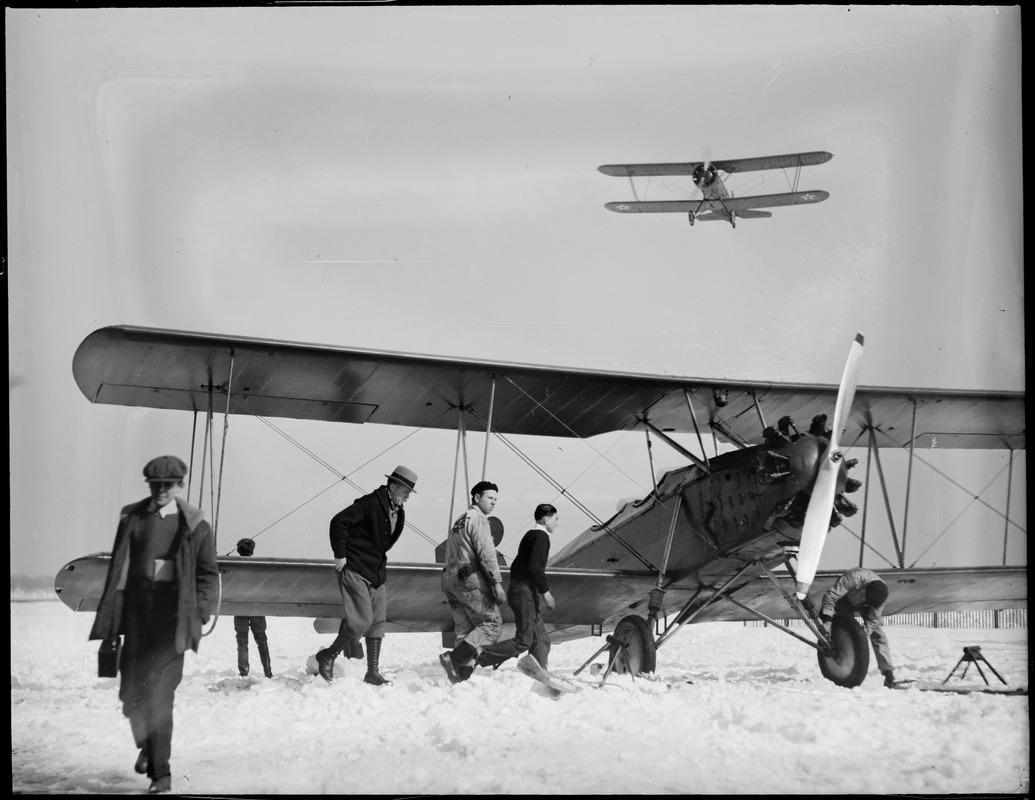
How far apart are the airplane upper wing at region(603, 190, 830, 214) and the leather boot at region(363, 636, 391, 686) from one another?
391cm

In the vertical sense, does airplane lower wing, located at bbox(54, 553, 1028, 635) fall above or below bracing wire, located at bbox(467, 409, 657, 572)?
below

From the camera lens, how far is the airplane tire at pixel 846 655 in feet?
26.6

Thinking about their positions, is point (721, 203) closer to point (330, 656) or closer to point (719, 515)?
point (719, 515)

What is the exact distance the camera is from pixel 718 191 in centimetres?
957

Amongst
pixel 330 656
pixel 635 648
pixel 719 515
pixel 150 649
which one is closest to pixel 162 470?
pixel 150 649

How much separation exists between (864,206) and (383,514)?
442cm

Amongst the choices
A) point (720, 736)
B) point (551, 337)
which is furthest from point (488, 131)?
A: point (720, 736)

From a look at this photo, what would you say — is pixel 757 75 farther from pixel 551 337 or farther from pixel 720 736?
pixel 720 736

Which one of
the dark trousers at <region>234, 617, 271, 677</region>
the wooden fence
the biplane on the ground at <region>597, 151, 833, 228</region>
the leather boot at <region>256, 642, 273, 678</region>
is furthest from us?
the wooden fence

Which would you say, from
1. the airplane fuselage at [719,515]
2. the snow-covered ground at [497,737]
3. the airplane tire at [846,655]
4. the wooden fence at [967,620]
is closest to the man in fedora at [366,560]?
the snow-covered ground at [497,737]

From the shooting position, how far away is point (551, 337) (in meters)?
8.22

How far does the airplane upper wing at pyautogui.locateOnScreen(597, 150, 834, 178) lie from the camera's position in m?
7.90

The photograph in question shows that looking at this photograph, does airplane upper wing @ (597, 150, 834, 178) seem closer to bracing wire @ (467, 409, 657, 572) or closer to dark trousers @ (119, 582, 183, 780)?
bracing wire @ (467, 409, 657, 572)

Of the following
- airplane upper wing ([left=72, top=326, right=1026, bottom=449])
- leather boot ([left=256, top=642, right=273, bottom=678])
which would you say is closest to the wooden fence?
airplane upper wing ([left=72, top=326, right=1026, bottom=449])
